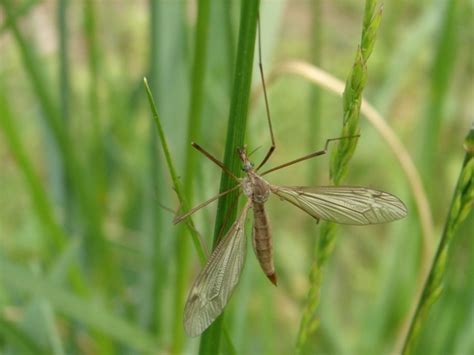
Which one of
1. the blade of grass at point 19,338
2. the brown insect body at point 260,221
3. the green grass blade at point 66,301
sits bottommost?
the blade of grass at point 19,338

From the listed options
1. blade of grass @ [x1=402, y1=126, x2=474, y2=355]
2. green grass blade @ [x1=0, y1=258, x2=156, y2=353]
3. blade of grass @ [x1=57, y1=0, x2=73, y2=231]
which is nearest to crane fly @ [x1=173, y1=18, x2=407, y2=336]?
blade of grass @ [x1=402, y1=126, x2=474, y2=355]

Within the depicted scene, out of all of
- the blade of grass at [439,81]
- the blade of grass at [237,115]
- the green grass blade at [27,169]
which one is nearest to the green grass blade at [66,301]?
the green grass blade at [27,169]

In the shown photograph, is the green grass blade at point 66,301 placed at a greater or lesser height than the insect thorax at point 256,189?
lesser

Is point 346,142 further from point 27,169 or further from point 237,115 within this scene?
point 27,169

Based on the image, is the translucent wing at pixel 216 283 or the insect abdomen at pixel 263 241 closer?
the translucent wing at pixel 216 283

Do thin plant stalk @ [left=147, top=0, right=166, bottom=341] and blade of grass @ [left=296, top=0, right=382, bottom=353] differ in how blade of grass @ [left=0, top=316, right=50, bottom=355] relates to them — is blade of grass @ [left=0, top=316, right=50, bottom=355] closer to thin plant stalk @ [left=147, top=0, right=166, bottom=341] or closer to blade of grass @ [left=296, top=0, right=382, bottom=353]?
thin plant stalk @ [left=147, top=0, right=166, bottom=341]

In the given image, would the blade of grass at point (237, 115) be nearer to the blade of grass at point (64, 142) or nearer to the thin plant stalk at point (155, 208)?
the thin plant stalk at point (155, 208)

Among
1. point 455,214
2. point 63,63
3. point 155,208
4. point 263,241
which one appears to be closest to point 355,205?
point 263,241

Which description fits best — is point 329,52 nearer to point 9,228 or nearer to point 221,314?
point 9,228

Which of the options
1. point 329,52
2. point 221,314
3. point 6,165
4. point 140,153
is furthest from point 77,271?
point 329,52
